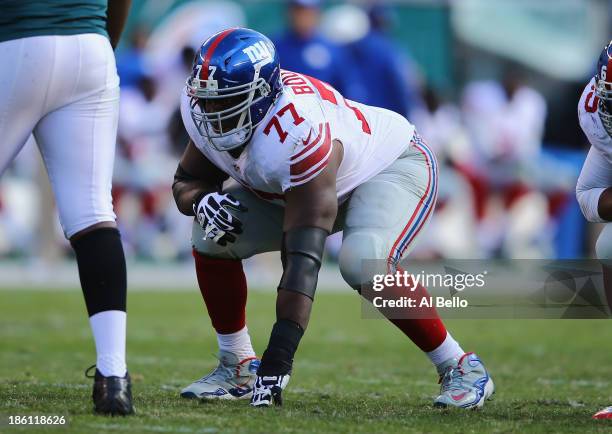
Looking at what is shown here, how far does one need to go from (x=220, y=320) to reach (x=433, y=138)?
8.73 m

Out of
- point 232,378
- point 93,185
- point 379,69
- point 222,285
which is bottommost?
point 232,378

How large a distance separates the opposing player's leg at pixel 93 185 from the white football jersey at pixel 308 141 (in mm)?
570

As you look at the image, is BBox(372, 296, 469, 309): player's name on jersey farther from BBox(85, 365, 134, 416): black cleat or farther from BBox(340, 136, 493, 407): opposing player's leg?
BBox(85, 365, 134, 416): black cleat

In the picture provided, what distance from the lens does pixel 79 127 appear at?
3.84 meters

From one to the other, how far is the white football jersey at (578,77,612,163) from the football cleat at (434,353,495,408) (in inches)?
38.6

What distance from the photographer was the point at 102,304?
12.7 feet

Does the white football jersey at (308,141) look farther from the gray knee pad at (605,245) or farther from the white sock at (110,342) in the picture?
the gray knee pad at (605,245)

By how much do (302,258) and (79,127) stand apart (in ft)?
3.00

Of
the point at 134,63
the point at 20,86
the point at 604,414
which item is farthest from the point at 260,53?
the point at 134,63

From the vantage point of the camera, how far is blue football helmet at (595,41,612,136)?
13.5ft

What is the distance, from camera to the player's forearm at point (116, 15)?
4.38 metres

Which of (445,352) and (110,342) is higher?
(110,342)

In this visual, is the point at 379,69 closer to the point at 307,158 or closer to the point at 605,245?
the point at 605,245

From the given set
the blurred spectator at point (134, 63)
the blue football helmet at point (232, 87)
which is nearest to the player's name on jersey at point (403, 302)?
the blue football helmet at point (232, 87)
